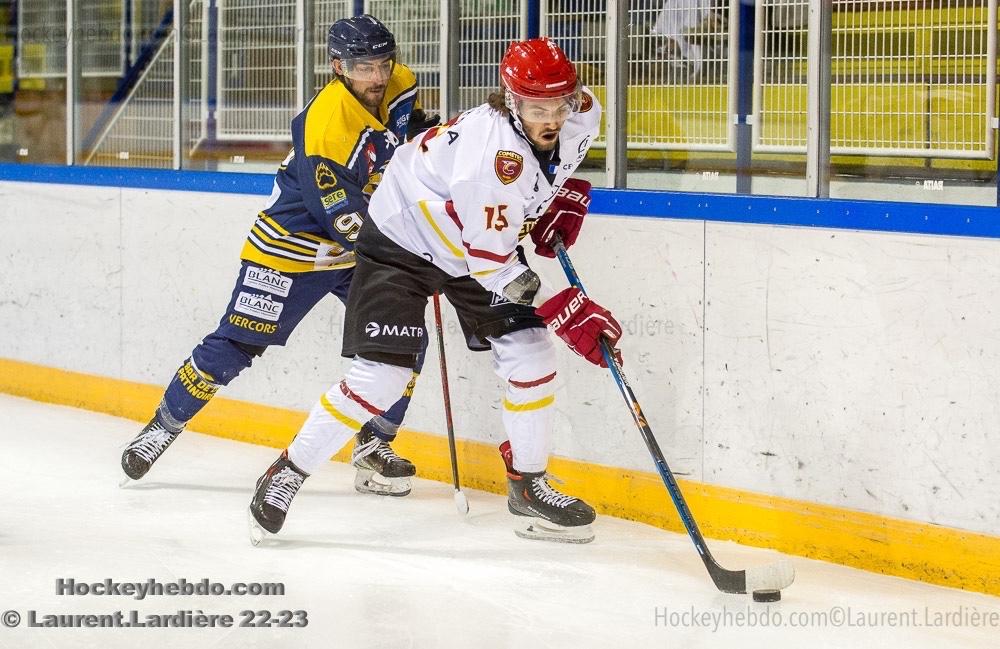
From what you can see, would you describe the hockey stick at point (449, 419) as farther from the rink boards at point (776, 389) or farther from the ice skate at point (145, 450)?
the ice skate at point (145, 450)

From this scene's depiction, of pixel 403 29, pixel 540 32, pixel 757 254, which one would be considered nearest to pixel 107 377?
pixel 403 29

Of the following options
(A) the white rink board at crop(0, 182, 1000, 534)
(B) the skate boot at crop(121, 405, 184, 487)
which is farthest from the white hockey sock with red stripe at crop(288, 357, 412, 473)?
(B) the skate boot at crop(121, 405, 184, 487)

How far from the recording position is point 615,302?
3.78 meters

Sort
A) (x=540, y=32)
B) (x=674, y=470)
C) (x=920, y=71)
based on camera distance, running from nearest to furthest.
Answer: (x=920, y=71)
(x=674, y=470)
(x=540, y=32)

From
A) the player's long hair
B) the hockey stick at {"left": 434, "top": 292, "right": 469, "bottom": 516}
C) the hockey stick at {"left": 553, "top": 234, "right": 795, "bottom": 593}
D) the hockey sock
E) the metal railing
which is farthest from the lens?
the hockey sock

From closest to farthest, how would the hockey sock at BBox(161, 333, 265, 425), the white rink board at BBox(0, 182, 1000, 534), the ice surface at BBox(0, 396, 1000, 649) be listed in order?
the ice surface at BBox(0, 396, 1000, 649) → the white rink board at BBox(0, 182, 1000, 534) → the hockey sock at BBox(161, 333, 265, 425)

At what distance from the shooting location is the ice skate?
13.3 ft

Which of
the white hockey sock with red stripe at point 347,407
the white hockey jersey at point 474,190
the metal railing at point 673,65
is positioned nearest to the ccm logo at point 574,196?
the white hockey jersey at point 474,190

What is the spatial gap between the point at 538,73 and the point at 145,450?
5.56 ft

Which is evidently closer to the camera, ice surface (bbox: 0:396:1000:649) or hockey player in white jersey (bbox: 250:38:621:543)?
ice surface (bbox: 0:396:1000:649)

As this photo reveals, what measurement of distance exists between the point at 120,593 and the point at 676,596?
3.88 feet

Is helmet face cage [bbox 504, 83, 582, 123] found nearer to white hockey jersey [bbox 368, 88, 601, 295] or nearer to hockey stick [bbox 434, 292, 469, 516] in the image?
white hockey jersey [bbox 368, 88, 601, 295]

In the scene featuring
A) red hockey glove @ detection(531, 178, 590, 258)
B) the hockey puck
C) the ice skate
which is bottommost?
the hockey puck

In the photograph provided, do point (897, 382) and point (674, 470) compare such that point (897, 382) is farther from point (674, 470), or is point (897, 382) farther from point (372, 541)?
point (372, 541)
